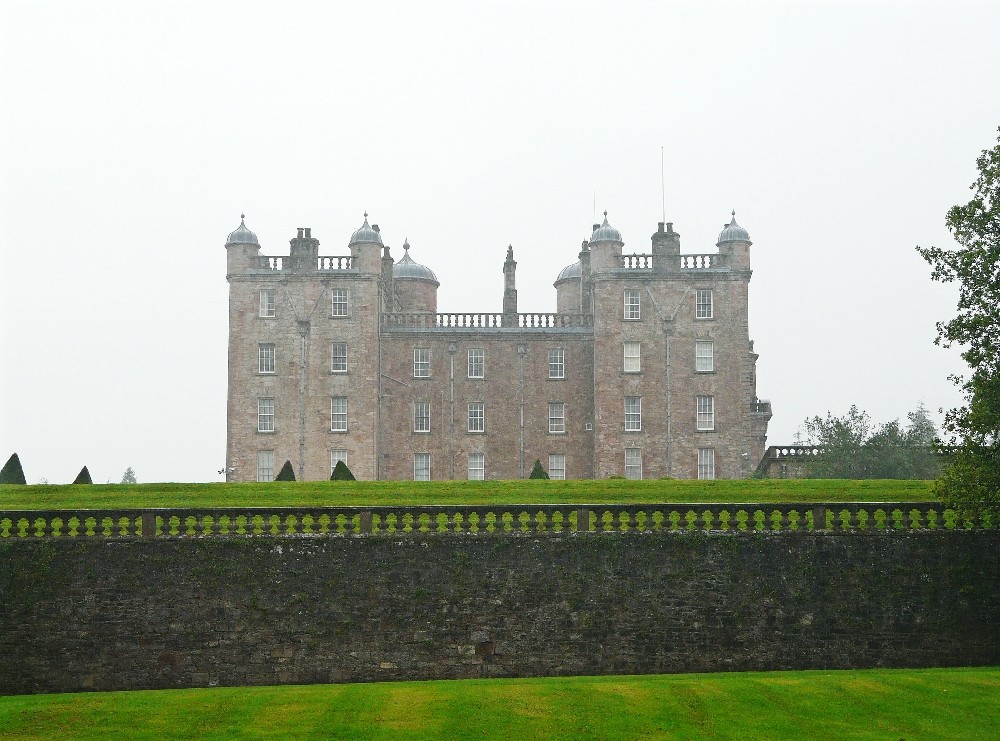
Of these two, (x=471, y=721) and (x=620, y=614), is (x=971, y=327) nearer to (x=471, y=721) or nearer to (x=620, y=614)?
(x=620, y=614)

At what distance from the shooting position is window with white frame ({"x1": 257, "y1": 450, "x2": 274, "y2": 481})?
6112 centimetres

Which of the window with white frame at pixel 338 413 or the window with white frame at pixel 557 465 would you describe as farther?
the window with white frame at pixel 557 465

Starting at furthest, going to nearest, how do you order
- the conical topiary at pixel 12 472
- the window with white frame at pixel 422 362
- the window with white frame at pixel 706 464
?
the window with white frame at pixel 422 362
the window with white frame at pixel 706 464
the conical topiary at pixel 12 472

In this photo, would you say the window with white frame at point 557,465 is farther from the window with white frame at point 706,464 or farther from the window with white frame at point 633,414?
the window with white frame at point 706,464

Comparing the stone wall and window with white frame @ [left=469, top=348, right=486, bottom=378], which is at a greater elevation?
window with white frame @ [left=469, top=348, right=486, bottom=378]

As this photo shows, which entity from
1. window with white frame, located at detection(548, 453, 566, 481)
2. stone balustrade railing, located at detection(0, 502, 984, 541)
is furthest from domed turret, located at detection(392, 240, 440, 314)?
stone balustrade railing, located at detection(0, 502, 984, 541)

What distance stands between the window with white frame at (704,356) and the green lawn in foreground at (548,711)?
37049 millimetres

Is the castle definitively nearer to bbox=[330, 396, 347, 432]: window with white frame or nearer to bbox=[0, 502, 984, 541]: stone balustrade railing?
bbox=[330, 396, 347, 432]: window with white frame

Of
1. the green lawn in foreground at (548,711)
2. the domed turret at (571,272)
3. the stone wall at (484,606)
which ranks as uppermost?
the domed turret at (571,272)

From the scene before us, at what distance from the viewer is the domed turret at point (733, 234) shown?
201ft

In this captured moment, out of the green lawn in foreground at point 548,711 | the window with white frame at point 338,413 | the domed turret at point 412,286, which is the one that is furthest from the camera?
the domed turret at point 412,286

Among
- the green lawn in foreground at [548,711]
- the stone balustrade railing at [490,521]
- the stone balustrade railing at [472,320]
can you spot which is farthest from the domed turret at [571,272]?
the green lawn in foreground at [548,711]

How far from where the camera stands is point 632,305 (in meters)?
61.2

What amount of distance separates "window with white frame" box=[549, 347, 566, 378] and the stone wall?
32.7 metres
